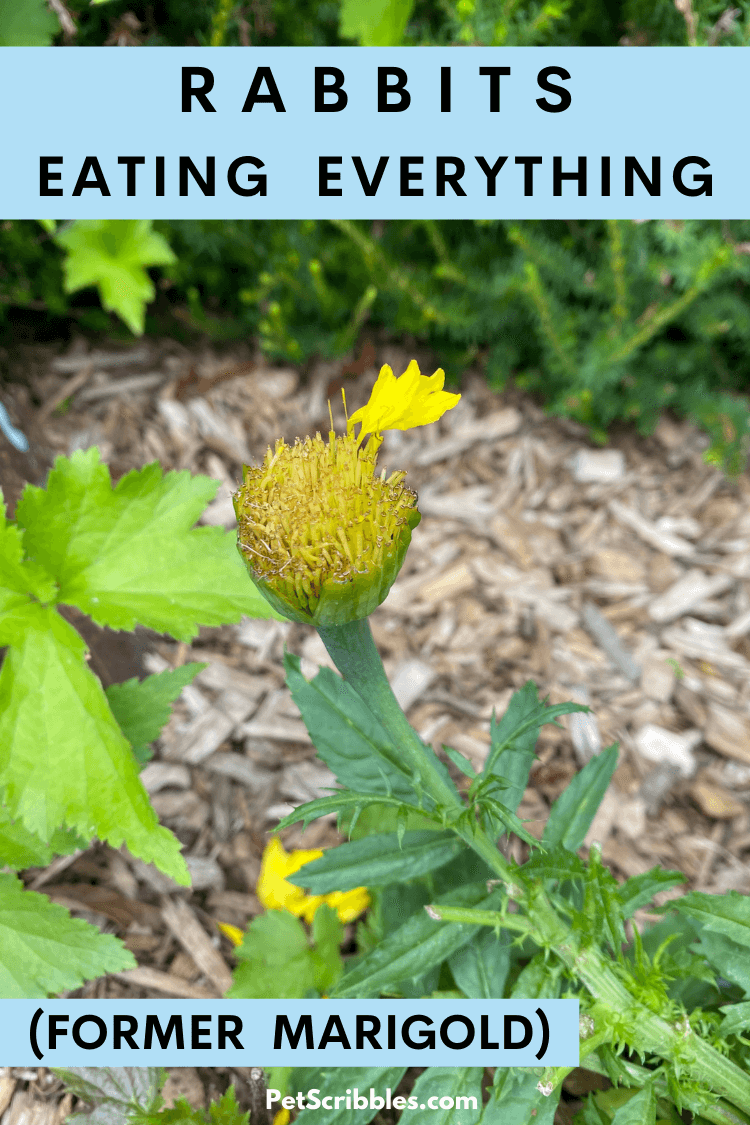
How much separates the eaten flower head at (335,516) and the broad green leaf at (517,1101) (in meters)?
0.65

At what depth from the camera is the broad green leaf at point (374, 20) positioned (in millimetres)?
1516

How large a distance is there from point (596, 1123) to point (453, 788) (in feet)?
1.48

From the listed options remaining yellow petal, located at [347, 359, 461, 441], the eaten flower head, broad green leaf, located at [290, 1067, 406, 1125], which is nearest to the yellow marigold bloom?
broad green leaf, located at [290, 1067, 406, 1125]

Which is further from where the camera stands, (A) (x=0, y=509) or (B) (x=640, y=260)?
(B) (x=640, y=260)

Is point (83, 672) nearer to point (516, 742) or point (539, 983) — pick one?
point (516, 742)

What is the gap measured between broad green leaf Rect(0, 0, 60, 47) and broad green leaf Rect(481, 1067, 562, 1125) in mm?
1919

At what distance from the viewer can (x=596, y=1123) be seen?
3.33ft

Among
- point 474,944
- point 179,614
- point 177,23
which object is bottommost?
point 474,944

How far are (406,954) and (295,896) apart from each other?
1.44 feet

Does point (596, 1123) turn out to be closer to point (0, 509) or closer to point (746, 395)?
point (0, 509)

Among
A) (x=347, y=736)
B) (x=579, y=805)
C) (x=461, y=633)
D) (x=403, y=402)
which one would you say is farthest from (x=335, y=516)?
(x=461, y=633)

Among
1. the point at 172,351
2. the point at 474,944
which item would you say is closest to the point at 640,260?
the point at 172,351

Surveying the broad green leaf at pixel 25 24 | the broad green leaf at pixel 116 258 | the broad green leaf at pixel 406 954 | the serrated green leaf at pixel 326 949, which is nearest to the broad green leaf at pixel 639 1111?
the broad green leaf at pixel 406 954

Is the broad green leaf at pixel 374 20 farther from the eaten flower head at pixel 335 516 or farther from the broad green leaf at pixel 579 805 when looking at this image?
the broad green leaf at pixel 579 805
